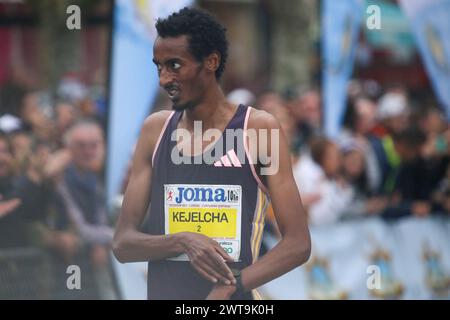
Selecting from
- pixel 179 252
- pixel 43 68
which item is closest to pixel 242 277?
pixel 179 252

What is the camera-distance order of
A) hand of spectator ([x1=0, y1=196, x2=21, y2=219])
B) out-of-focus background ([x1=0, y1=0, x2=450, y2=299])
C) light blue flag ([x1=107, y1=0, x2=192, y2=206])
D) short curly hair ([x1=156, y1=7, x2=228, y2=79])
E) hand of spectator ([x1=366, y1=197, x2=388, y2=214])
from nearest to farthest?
1. short curly hair ([x1=156, y1=7, x2=228, y2=79])
2. hand of spectator ([x1=0, y1=196, x2=21, y2=219])
3. light blue flag ([x1=107, y1=0, x2=192, y2=206])
4. out-of-focus background ([x1=0, y1=0, x2=450, y2=299])
5. hand of spectator ([x1=366, y1=197, x2=388, y2=214])

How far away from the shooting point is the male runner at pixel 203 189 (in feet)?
16.4

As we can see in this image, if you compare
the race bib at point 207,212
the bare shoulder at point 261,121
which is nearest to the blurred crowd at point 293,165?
the race bib at point 207,212

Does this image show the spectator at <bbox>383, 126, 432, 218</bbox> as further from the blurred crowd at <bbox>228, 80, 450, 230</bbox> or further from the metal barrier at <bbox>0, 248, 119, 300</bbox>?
the metal barrier at <bbox>0, 248, 119, 300</bbox>

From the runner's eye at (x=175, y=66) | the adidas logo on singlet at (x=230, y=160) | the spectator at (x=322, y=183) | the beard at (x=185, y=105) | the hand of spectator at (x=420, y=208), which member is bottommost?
the hand of spectator at (x=420, y=208)

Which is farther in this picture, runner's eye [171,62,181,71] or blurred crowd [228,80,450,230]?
blurred crowd [228,80,450,230]

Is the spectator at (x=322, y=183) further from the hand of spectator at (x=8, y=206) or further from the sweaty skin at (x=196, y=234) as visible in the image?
the sweaty skin at (x=196, y=234)

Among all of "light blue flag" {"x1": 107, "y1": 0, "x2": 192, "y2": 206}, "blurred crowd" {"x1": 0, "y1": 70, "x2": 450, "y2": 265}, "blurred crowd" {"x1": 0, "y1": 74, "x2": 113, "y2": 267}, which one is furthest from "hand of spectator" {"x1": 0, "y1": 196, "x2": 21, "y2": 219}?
"light blue flag" {"x1": 107, "y1": 0, "x2": 192, "y2": 206}

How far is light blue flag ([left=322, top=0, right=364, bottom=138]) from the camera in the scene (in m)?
9.78

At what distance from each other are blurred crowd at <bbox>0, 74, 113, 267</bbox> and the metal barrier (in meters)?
0.05

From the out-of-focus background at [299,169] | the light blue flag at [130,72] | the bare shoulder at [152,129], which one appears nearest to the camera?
the bare shoulder at [152,129]

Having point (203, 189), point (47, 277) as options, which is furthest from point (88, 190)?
point (203, 189)
